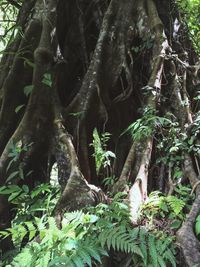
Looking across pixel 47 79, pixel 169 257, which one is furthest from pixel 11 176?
pixel 169 257

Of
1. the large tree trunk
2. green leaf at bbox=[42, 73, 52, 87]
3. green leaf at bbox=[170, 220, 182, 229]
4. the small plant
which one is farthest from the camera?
green leaf at bbox=[42, 73, 52, 87]

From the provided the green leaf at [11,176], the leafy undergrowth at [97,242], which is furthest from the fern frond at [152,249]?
the green leaf at [11,176]

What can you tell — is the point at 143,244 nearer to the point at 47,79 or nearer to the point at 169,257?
the point at 169,257

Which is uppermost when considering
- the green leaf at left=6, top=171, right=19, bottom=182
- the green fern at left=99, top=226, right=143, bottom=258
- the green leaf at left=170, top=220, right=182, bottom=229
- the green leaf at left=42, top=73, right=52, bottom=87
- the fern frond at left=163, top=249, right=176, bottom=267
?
the green leaf at left=42, top=73, right=52, bottom=87

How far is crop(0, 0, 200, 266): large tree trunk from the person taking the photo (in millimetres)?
3135

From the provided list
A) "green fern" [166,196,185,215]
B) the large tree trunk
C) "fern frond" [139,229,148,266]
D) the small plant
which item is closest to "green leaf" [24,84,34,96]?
the large tree trunk

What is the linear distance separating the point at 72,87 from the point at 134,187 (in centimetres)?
180

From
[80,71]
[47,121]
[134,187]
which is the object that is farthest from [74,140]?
[80,71]

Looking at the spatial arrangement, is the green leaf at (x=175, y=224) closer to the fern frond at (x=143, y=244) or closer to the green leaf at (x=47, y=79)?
the fern frond at (x=143, y=244)

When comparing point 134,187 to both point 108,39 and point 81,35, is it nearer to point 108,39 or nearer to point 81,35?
point 108,39

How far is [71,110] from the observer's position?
Result: 11.8 ft

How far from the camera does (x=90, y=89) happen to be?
3.64m

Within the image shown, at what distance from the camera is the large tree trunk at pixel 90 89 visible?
123 inches

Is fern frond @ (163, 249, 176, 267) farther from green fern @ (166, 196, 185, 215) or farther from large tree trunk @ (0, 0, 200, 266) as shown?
large tree trunk @ (0, 0, 200, 266)
